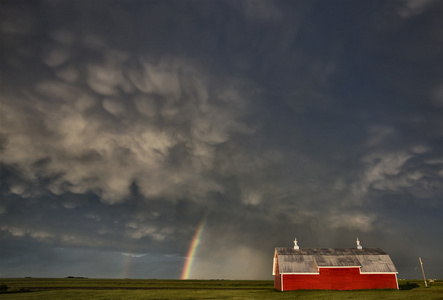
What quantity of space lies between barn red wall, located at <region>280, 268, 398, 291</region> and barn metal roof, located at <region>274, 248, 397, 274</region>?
2.59 feet

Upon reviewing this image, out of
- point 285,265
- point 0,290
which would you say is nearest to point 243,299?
point 285,265

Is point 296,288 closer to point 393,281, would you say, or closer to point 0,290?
point 393,281

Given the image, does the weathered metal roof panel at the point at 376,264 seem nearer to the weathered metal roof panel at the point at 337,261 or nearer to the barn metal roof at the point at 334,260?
the barn metal roof at the point at 334,260

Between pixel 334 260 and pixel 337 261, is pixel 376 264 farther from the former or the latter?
pixel 334 260

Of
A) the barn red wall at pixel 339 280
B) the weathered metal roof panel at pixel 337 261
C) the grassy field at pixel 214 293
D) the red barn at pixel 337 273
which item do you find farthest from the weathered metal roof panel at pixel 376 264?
the grassy field at pixel 214 293

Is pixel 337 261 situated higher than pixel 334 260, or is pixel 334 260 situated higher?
pixel 334 260

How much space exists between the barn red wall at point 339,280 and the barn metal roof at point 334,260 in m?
0.79

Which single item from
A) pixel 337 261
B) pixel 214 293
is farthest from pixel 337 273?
pixel 214 293

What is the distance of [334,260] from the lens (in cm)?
4953

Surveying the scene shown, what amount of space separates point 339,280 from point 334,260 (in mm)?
3257

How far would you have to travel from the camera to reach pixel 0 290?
54.2 m

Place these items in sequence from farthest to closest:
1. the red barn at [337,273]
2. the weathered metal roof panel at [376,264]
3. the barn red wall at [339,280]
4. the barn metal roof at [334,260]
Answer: the barn metal roof at [334,260] → the weathered metal roof panel at [376,264] → the red barn at [337,273] → the barn red wall at [339,280]

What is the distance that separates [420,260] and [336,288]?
909 inches

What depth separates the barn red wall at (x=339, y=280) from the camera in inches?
1859
